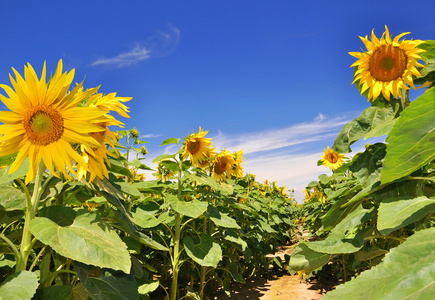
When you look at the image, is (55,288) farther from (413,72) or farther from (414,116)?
(413,72)

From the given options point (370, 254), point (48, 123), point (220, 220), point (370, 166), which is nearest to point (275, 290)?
point (220, 220)

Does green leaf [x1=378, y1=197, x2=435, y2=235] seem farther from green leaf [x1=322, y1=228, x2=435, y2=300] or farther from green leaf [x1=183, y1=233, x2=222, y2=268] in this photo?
green leaf [x1=183, y1=233, x2=222, y2=268]

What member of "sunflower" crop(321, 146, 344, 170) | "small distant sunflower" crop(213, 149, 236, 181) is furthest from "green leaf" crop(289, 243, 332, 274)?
A: "sunflower" crop(321, 146, 344, 170)

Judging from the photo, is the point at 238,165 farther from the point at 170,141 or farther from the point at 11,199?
the point at 11,199

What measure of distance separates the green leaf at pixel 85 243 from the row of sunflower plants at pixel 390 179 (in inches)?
42.2

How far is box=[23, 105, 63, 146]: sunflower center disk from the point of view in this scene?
1.56 metres

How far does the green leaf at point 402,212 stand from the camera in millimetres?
1384

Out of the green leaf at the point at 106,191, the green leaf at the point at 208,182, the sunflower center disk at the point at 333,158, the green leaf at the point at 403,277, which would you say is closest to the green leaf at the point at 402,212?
the green leaf at the point at 403,277

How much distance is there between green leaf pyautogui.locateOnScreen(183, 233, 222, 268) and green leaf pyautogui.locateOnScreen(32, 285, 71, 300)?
5.88 ft

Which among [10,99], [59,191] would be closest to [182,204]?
[59,191]

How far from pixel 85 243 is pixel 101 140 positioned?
1.83ft

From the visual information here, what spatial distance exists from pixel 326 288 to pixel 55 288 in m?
5.45

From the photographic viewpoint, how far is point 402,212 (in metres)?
1.48

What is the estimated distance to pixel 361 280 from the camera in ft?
2.08
